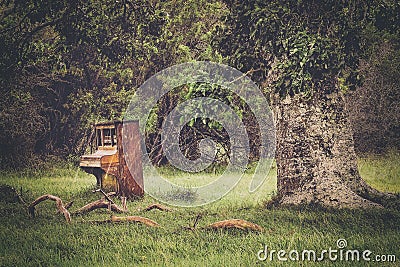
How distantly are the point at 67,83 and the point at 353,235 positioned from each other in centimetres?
382

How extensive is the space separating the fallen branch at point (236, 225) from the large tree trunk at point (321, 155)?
2.66ft

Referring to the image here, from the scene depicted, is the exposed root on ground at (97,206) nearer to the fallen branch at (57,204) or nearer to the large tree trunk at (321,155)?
the fallen branch at (57,204)

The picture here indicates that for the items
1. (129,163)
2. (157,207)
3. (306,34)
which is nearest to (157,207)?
(157,207)

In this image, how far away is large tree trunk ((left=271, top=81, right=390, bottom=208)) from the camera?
22.4 feet

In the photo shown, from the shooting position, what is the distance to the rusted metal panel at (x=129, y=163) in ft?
23.6

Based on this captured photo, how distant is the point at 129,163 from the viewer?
7.23 metres

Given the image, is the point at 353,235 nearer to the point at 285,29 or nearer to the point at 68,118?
the point at 285,29

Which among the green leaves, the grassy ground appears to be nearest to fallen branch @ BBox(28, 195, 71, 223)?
the grassy ground

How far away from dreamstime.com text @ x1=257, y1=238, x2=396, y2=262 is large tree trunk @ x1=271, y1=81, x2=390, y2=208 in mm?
932

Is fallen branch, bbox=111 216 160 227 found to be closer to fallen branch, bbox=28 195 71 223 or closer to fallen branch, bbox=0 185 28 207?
fallen branch, bbox=28 195 71 223

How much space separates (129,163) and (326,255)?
2.55 meters

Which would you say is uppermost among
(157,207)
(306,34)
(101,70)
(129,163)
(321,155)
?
(306,34)

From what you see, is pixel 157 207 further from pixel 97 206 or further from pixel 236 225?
pixel 236 225

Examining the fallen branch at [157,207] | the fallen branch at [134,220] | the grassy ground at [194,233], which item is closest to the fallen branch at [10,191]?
the grassy ground at [194,233]
